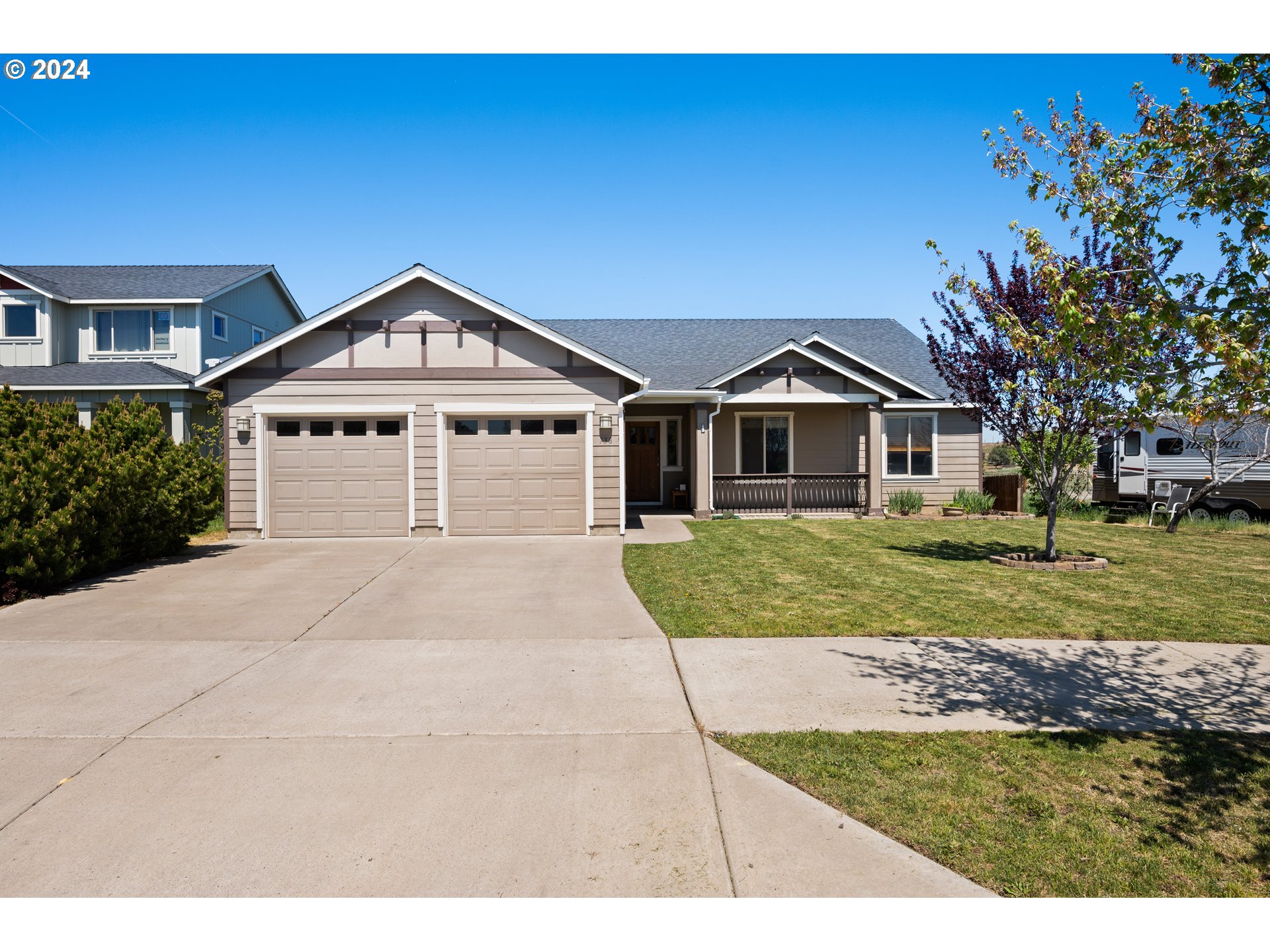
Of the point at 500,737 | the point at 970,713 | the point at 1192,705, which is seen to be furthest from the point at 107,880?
the point at 1192,705

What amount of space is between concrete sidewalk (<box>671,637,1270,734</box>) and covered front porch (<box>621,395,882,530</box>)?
11553 millimetres

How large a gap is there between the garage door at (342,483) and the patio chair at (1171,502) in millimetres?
16643

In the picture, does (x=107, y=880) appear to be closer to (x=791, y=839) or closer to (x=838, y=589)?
(x=791, y=839)

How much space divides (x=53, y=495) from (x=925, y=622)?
1069 cm

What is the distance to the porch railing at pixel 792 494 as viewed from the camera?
19.2 m

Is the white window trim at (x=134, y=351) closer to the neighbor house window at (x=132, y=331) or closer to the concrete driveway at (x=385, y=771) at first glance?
the neighbor house window at (x=132, y=331)

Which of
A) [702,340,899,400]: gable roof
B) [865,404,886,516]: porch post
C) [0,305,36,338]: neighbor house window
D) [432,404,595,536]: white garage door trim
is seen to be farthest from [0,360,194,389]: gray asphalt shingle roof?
[865,404,886,516]: porch post

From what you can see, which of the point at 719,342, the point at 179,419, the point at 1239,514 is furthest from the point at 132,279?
the point at 1239,514

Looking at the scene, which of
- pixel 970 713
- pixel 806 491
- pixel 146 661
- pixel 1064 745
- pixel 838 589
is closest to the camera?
pixel 1064 745

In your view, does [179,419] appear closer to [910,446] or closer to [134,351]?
[134,351]

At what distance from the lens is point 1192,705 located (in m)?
5.48

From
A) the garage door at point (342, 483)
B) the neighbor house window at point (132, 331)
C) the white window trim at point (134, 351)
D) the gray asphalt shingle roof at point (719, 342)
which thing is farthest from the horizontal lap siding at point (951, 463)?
the neighbor house window at point (132, 331)

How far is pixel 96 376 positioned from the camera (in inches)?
848

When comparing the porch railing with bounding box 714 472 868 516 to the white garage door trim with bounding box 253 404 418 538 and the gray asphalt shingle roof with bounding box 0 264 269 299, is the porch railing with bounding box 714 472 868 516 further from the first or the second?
the gray asphalt shingle roof with bounding box 0 264 269 299
